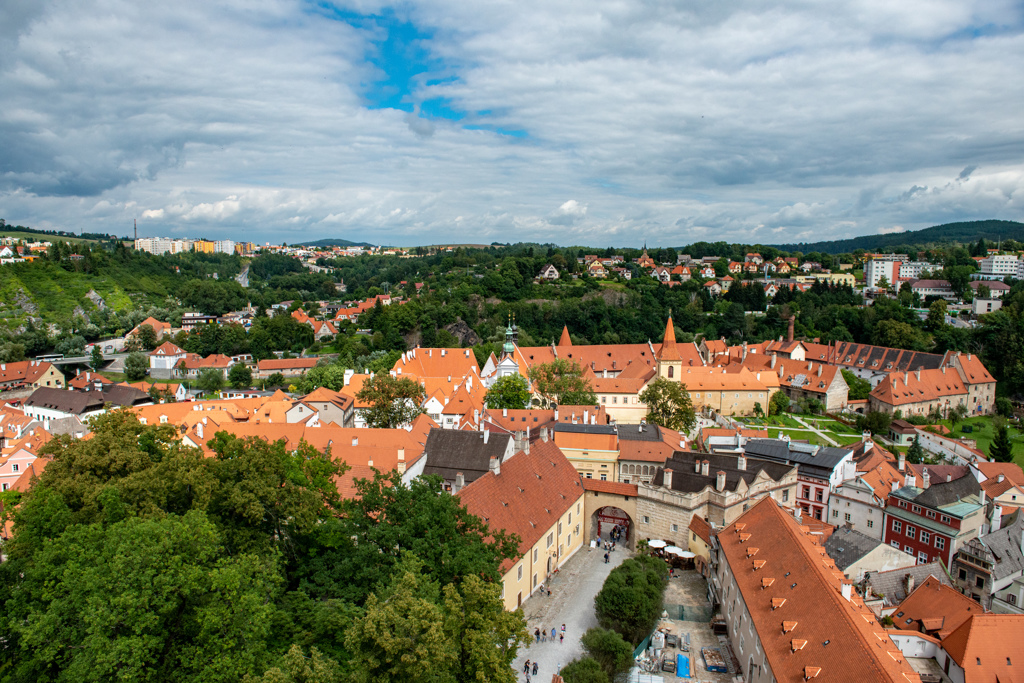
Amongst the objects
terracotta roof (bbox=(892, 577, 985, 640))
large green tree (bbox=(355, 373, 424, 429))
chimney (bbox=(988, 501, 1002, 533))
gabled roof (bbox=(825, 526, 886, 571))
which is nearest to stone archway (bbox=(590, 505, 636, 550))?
gabled roof (bbox=(825, 526, 886, 571))

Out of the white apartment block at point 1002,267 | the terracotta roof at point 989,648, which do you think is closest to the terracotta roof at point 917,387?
the terracotta roof at point 989,648

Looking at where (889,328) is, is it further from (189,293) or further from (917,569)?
(189,293)

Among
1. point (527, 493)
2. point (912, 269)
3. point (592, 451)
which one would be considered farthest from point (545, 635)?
point (912, 269)

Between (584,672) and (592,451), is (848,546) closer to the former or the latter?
(592,451)

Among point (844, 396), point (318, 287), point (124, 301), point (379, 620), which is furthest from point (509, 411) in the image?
point (318, 287)

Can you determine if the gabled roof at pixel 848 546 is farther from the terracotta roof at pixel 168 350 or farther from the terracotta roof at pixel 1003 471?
the terracotta roof at pixel 168 350

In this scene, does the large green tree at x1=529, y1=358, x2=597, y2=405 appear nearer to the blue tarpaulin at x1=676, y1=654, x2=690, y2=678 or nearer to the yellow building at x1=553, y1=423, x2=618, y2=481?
the yellow building at x1=553, y1=423, x2=618, y2=481
